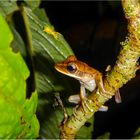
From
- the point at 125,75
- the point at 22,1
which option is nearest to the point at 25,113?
the point at 125,75

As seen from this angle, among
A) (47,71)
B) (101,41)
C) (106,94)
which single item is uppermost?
(106,94)

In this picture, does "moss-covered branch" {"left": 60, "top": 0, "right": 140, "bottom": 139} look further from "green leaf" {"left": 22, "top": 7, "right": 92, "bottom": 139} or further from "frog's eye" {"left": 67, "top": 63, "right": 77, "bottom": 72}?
"green leaf" {"left": 22, "top": 7, "right": 92, "bottom": 139}

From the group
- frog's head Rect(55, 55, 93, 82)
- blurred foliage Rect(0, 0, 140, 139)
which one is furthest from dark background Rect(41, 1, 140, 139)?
frog's head Rect(55, 55, 93, 82)

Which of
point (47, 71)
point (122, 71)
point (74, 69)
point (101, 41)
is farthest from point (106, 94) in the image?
point (101, 41)

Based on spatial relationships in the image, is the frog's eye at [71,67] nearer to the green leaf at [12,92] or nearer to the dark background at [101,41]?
the green leaf at [12,92]

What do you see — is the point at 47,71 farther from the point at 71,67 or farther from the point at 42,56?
the point at 71,67

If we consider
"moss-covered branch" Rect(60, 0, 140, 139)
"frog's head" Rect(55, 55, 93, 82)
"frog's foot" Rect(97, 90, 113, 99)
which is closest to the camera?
"moss-covered branch" Rect(60, 0, 140, 139)
